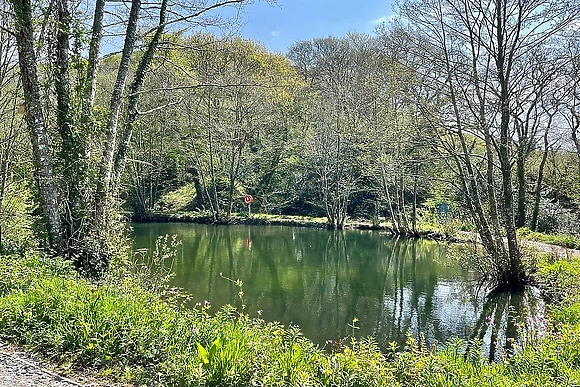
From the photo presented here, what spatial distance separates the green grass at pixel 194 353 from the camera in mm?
3188

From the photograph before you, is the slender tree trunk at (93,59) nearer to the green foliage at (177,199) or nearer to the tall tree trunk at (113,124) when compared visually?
the tall tree trunk at (113,124)

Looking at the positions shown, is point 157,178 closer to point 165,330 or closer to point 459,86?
point 459,86

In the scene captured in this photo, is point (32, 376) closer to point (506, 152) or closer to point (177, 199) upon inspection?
point (506, 152)

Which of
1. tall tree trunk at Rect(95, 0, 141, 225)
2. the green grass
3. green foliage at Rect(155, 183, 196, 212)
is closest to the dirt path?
the green grass

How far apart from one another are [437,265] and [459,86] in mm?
5833

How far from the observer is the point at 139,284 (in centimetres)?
604

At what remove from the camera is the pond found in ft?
25.0

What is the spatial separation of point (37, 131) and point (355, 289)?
728 centimetres

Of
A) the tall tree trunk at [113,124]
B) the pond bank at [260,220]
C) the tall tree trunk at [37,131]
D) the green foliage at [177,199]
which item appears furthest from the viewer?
the green foliage at [177,199]

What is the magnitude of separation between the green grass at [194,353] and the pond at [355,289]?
9.81ft

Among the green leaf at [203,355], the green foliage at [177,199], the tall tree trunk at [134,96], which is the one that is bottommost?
the green leaf at [203,355]

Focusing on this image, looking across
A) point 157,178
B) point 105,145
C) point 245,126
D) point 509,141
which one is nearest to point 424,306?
point 509,141

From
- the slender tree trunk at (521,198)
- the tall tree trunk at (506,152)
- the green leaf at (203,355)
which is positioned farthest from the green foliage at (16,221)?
the slender tree trunk at (521,198)

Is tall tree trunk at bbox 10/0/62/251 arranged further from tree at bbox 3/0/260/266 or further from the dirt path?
the dirt path
